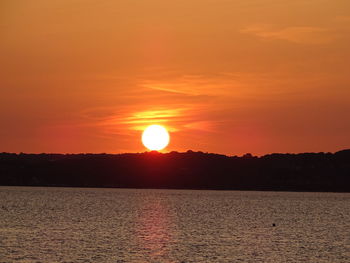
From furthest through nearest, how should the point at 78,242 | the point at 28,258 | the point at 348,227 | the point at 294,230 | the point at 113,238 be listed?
the point at 348,227 → the point at 294,230 → the point at 113,238 → the point at 78,242 → the point at 28,258

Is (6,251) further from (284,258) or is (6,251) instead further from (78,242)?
(284,258)

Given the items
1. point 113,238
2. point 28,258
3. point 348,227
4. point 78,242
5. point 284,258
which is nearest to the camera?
point 28,258

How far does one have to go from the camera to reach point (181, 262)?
85.9 meters

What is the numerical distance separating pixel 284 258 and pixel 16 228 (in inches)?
2115

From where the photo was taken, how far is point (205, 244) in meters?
106

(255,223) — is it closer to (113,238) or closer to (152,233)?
(152,233)

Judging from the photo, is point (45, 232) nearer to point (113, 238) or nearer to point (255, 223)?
point (113, 238)

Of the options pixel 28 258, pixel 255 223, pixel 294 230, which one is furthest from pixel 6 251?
pixel 255 223

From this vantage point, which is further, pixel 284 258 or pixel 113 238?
pixel 113 238

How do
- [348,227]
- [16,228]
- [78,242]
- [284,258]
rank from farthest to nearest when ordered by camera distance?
[348,227], [16,228], [78,242], [284,258]

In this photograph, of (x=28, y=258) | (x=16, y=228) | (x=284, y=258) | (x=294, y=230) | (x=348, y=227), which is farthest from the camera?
(x=348, y=227)

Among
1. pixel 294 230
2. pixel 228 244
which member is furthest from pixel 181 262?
pixel 294 230

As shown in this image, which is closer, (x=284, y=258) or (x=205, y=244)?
(x=284, y=258)

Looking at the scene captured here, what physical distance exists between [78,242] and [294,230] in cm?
5473
